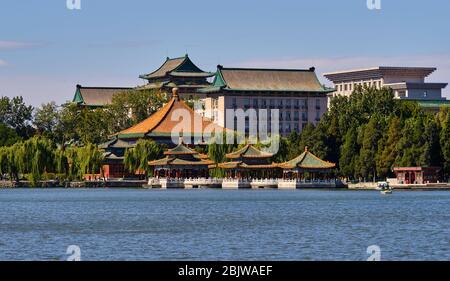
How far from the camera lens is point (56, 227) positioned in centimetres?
4950

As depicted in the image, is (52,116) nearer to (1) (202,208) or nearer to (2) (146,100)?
(2) (146,100)

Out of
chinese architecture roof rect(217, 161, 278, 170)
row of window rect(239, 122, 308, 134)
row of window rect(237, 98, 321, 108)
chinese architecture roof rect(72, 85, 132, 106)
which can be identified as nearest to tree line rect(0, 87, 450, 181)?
chinese architecture roof rect(217, 161, 278, 170)

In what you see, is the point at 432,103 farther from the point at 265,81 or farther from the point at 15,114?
the point at 15,114

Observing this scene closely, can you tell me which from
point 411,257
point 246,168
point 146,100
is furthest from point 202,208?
point 146,100

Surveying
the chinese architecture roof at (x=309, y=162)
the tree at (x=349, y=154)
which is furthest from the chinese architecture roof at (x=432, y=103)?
the chinese architecture roof at (x=309, y=162)

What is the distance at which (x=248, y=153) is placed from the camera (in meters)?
116

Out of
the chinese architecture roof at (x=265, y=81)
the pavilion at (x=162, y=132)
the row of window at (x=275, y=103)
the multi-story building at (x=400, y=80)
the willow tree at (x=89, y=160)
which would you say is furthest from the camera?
the multi-story building at (x=400, y=80)

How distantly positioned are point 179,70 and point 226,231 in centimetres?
12781

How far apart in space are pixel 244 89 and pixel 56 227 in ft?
361

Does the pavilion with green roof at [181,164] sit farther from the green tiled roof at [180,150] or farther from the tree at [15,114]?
the tree at [15,114]

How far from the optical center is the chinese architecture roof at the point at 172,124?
13150 centimetres

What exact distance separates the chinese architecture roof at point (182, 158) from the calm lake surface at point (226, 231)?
137 ft

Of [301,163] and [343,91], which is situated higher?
[343,91]

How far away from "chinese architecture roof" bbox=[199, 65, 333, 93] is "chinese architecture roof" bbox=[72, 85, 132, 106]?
74.8ft
